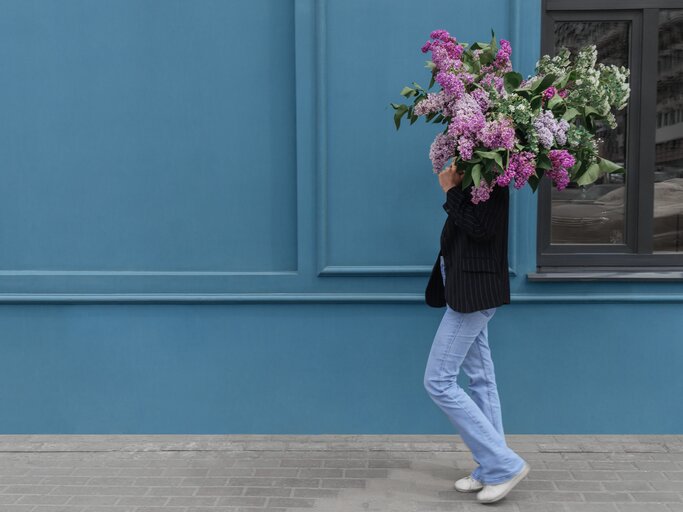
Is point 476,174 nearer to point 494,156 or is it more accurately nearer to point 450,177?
point 494,156

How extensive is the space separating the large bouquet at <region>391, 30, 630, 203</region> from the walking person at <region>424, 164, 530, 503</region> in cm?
13

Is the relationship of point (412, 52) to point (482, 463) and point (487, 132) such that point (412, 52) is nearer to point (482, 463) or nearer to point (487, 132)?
point (487, 132)

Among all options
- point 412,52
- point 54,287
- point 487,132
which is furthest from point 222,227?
point 487,132

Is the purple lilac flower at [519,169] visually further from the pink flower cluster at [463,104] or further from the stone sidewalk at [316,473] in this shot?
the stone sidewalk at [316,473]

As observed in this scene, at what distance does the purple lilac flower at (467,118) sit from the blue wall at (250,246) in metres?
1.05

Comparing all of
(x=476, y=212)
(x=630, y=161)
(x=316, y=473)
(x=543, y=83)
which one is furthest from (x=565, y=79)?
(x=316, y=473)

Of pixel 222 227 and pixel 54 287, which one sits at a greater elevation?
pixel 222 227

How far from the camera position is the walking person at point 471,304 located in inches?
127

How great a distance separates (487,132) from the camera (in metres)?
2.96

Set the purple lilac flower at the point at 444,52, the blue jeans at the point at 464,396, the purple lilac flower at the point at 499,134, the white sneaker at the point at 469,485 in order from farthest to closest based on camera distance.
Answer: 1. the white sneaker at the point at 469,485
2. the blue jeans at the point at 464,396
3. the purple lilac flower at the point at 444,52
4. the purple lilac flower at the point at 499,134

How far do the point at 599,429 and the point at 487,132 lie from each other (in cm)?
213

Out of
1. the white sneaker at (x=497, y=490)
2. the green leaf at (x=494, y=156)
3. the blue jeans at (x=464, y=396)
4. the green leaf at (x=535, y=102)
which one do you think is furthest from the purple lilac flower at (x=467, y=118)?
the white sneaker at (x=497, y=490)

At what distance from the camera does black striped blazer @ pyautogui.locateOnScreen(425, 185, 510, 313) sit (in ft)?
10.5

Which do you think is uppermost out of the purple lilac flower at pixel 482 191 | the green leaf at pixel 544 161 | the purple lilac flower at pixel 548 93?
the purple lilac flower at pixel 548 93
